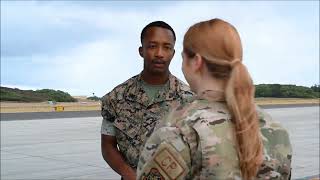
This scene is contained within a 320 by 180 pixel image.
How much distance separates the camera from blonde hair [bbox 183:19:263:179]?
161 cm

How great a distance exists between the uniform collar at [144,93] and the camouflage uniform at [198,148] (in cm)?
116

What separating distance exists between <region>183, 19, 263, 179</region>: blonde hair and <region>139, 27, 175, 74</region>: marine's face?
1079 millimetres

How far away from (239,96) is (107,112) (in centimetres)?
143

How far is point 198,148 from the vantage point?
1.63 m

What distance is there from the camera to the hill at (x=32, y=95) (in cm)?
5162

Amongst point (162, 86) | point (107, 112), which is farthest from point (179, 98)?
point (107, 112)

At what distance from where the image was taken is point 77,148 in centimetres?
1273

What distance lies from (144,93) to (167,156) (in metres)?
1.32

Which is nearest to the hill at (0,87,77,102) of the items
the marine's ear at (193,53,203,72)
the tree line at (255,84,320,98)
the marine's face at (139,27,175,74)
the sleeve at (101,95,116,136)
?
the tree line at (255,84,320,98)

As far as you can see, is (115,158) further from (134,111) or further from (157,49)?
(157,49)

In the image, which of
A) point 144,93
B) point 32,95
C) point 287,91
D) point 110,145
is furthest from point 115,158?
point 287,91

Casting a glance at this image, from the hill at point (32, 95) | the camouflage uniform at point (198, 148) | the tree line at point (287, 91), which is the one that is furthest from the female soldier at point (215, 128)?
the tree line at point (287, 91)

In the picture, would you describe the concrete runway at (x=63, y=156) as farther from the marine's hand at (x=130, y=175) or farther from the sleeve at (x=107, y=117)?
the marine's hand at (x=130, y=175)

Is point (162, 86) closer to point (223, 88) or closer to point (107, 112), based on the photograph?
point (107, 112)
